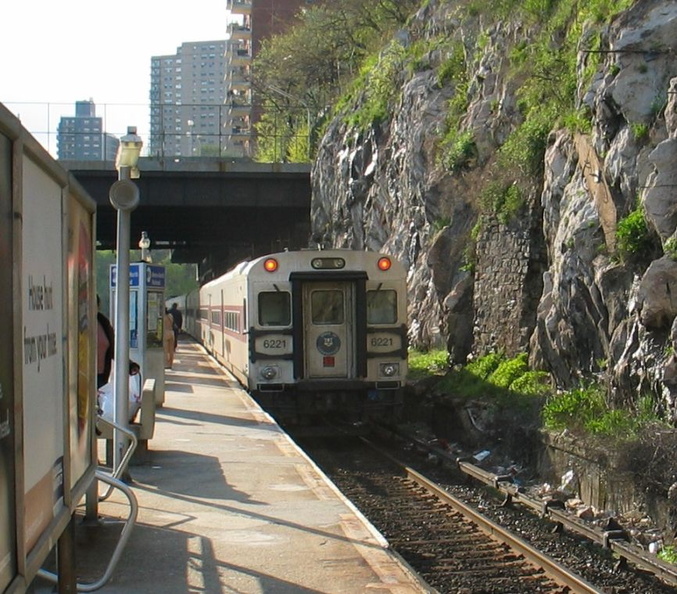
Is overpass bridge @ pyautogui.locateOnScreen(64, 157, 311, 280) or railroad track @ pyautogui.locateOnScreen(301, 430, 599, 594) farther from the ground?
overpass bridge @ pyautogui.locateOnScreen(64, 157, 311, 280)

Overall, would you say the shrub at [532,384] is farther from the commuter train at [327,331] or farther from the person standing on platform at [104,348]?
the person standing on platform at [104,348]

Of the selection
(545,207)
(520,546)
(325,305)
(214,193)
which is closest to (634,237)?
(545,207)

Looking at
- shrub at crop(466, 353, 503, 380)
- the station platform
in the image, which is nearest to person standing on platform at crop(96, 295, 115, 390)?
the station platform

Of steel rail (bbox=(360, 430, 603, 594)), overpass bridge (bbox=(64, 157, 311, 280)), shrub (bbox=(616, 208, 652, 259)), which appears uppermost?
overpass bridge (bbox=(64, 157, 311, 280))

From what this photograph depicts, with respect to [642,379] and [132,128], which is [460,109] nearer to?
[642,379]

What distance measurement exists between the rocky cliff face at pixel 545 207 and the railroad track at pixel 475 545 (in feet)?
9.63

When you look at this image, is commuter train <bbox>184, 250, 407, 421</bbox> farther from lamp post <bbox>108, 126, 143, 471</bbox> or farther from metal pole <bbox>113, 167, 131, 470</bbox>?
metal pole <bbox>113, 167, 131, 470</bbox>

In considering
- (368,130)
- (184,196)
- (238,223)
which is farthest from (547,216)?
(238,223)

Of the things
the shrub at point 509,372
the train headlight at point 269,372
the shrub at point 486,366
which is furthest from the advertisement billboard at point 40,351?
the shrub at point 486,366

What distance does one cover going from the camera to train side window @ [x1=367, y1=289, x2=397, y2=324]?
63.2 feet

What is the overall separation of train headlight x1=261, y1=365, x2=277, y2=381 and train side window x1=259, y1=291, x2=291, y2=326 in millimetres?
768

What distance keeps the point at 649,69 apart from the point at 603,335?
3837 mm

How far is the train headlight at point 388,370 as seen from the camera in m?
19.1

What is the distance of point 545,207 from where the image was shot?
1900cm
